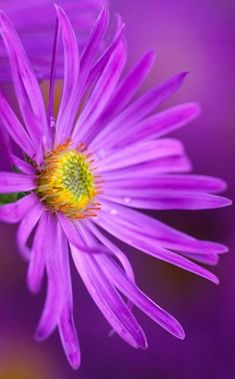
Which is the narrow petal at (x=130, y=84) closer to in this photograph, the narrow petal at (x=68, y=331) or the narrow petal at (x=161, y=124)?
the narrow petal at (x=161, y=124)

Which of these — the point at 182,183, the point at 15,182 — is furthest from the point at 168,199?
the point at 15,182

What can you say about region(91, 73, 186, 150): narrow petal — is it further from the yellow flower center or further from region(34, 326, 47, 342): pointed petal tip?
region(34, 326, 47, 342): pointed petal tip

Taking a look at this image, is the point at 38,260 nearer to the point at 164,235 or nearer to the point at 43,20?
the point at 164,235

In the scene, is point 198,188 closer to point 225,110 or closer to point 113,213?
point 113,213

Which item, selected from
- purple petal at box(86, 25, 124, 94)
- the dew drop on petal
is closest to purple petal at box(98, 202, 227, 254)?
the dew drop on petal

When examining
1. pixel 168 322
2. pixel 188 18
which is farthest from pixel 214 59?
pixel 168 322

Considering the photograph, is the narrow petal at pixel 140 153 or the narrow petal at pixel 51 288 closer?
the narrow petal at pixel 51 288

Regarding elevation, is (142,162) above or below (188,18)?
below

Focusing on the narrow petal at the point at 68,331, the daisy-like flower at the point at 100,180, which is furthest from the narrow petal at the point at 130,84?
the narrow petal at the point at 68,331
